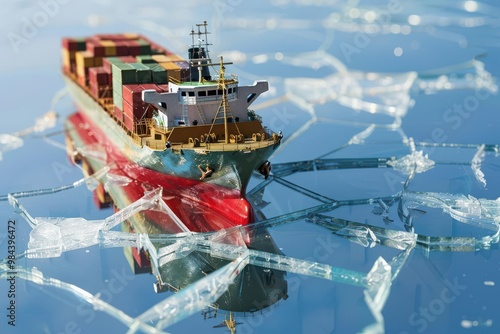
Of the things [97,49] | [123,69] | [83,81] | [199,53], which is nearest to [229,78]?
[199,53]

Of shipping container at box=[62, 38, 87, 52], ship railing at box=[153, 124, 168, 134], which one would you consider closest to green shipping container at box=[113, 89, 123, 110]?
ship railing at box=[153, 124, 168, 134]

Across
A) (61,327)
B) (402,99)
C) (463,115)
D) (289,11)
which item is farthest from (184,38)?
(61,327)

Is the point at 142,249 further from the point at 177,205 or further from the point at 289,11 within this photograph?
the point at 289,11

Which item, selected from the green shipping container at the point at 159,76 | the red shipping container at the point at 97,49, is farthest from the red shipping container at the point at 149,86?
the red shipping container at the point at 97,49

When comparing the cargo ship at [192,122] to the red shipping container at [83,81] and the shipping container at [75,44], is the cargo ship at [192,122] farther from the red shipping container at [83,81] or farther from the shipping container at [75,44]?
the shipping container at [75,44]

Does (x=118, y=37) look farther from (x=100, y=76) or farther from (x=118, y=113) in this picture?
(x=118, y=113)
